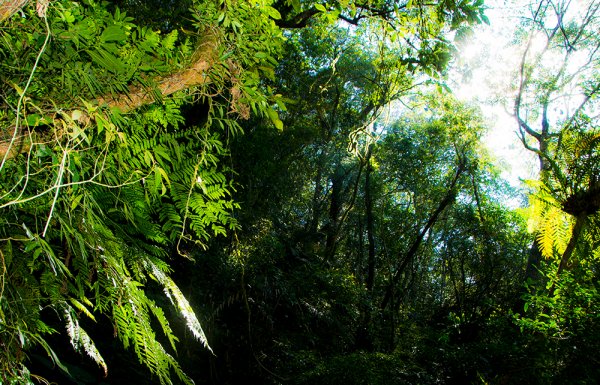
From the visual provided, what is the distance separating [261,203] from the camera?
8.66 meters

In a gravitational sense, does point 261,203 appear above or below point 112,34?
above

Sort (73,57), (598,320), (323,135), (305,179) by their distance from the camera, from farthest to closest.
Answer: (305,179), (323,135), (598,320), (73,57)

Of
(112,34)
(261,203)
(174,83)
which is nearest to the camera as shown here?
(112,34)

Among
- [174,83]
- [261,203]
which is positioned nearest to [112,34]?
[174,83]

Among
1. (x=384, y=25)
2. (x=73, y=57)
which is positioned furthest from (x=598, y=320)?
(x=73, y=57)

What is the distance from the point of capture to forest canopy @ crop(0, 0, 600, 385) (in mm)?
1166

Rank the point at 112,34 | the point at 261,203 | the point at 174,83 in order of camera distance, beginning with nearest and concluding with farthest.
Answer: the point at 112,34, the point at 174,83, the point at 261,203

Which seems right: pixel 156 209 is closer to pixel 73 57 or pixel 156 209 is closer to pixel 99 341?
pixel 73 57

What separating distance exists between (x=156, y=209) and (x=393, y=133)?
11003mm

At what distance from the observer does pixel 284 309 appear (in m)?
8.74

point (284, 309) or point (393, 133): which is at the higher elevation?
point (393, 133)

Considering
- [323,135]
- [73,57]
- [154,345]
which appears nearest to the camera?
[73,57]

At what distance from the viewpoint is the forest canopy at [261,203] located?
1.17 meters

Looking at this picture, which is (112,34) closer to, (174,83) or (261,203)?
(174,83)
